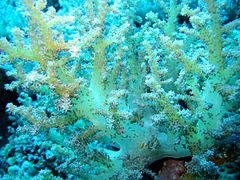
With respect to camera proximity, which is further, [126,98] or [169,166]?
[126,98]

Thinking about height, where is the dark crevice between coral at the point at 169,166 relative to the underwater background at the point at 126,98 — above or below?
below

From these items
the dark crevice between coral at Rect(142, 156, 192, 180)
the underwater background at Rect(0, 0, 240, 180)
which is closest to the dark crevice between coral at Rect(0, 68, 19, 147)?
the underwater background at Rect(0, 0, 240, 180)

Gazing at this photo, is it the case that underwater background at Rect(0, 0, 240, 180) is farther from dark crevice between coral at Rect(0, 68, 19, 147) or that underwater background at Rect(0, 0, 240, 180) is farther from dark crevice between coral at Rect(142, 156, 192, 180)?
dark crevice between coral at Rect(0, 68, 19, 147)

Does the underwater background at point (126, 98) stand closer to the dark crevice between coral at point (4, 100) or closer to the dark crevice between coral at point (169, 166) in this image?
the dark crevice between coral at point (169, 166)

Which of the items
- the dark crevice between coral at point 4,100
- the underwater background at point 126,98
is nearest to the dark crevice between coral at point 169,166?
the underwater background at point 126,98

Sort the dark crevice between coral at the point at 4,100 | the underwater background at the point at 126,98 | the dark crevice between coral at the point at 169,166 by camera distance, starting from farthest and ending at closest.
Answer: the dark crevice between coral at the point at 4,100 → the dark crevice between coral at the point at 169,166 → the underwater background at the point at 126,98

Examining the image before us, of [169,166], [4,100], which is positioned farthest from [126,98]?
[4,100]

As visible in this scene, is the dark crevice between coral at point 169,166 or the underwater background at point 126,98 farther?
the dark crevice between coral at point 169,166

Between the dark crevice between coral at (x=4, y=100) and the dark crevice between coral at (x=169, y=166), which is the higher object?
the dark crevice between coral at (x=4, y=100)

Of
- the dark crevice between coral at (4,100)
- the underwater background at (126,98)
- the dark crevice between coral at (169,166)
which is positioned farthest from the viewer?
the dark crevice between coral at (4,100)

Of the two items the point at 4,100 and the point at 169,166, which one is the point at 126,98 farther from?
the point at 4,100

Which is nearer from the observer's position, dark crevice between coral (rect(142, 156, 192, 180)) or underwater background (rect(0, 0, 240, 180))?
underwater background (rect(0, 0, 240, 180))

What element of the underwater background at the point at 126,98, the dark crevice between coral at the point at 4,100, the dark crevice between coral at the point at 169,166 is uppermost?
the dark crevice between coral at the point at 4,100

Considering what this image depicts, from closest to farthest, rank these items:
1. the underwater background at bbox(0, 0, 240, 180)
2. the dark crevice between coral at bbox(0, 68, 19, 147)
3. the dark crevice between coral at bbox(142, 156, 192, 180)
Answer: the underwater background at bbox(0, 0, 240, 180) < the dark crevice between coral at bbox(142, 156, 192, 180) < the dark crevice between coral at bbox(0, 68, 19, 147)
